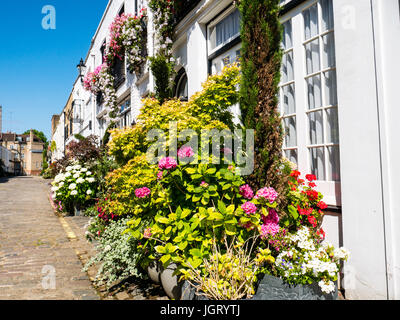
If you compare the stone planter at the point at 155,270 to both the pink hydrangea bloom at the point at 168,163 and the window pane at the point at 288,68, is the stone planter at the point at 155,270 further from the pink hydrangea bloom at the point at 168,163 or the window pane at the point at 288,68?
the window pane at the point at 288,68

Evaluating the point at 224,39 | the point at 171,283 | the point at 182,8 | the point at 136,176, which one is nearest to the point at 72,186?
the point at 136,176

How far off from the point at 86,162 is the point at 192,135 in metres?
7.47

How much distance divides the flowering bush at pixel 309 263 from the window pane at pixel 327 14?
261 cm

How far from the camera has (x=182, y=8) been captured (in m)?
7.27

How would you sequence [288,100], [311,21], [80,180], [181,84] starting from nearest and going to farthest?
[311,21]
[288,100]
[181,84]
[80,180]

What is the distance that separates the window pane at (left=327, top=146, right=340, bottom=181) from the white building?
0.01 m

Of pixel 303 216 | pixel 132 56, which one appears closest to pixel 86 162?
pixel 132 56

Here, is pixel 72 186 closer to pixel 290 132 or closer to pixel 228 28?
pixel 228 28

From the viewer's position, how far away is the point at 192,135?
11.2ft

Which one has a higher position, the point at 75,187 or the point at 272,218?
the point at 75,187

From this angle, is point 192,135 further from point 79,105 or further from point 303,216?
point 79,105

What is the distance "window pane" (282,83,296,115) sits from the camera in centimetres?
422

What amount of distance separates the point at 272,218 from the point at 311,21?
8.93 ft
